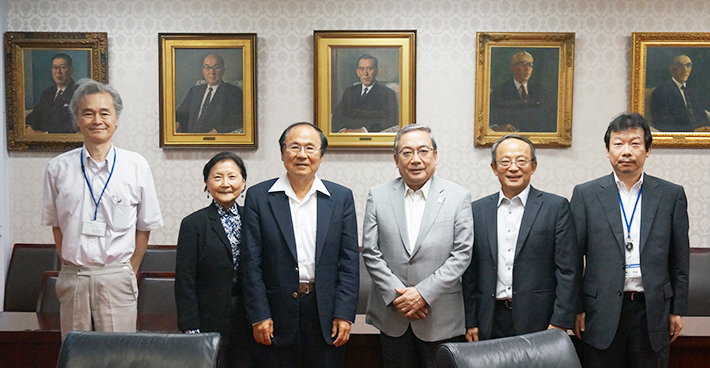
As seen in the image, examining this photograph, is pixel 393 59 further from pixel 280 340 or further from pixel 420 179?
pixel 280 340

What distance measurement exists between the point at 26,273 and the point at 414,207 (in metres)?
3.28

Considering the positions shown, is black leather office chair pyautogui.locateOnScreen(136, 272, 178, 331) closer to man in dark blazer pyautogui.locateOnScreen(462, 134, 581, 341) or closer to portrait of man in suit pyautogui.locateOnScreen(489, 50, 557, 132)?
man in dark blazer pyautogui.locateOnScreen(462, 134, 581, 341)

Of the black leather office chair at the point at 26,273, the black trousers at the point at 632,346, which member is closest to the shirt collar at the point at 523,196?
the black trousers at the point at 632,346

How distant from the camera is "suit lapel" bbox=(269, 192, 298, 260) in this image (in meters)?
2.29

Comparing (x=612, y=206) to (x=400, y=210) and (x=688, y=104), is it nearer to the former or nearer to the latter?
(x=400, y=210)

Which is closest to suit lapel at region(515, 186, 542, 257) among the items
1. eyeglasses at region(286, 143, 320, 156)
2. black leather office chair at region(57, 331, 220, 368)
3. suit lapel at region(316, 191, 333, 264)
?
suit lapel at region(316, 191, 333, 264)

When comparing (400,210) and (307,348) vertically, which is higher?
(400,210)

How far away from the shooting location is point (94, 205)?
238cm

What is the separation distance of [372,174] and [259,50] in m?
1.34

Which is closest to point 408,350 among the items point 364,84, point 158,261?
point 364,84

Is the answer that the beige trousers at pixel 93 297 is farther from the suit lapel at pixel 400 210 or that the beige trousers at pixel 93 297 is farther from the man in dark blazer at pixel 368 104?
the man in dark blazer at pixel 368 104

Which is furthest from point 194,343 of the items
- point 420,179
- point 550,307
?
point 550,307

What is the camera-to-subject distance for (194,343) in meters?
1.77

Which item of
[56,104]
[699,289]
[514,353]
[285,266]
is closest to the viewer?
[514,353]
